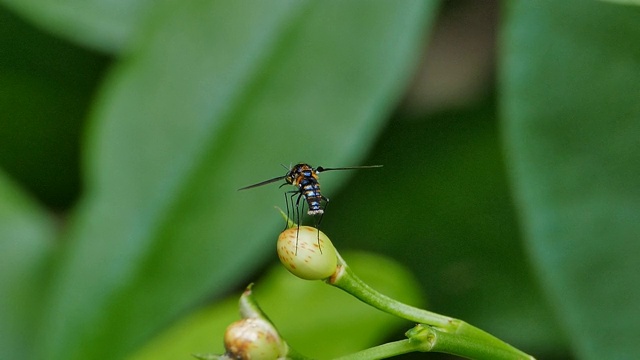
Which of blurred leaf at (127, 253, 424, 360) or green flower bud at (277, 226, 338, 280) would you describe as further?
blurred leaf at (127, 253, 424, 360)

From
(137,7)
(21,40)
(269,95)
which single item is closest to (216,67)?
(269,95)

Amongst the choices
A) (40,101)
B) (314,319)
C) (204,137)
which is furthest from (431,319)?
(40,101)

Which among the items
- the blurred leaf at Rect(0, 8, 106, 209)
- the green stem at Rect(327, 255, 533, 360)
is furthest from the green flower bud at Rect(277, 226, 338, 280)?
the blurred leaf at Rect(0, 8, 106, 209)

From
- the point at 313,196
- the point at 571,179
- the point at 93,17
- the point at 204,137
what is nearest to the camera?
the point at 313,196

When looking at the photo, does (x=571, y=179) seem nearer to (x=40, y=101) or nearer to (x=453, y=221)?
(x=453, y=221)

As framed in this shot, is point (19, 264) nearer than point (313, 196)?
No

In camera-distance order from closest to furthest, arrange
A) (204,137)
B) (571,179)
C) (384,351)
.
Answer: (384,351)
(571,179)
(204,137)

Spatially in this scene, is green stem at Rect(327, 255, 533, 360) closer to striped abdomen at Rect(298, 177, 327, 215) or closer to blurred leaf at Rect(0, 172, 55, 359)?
striped abdomen at Rect(298, 177, 327, 215)
